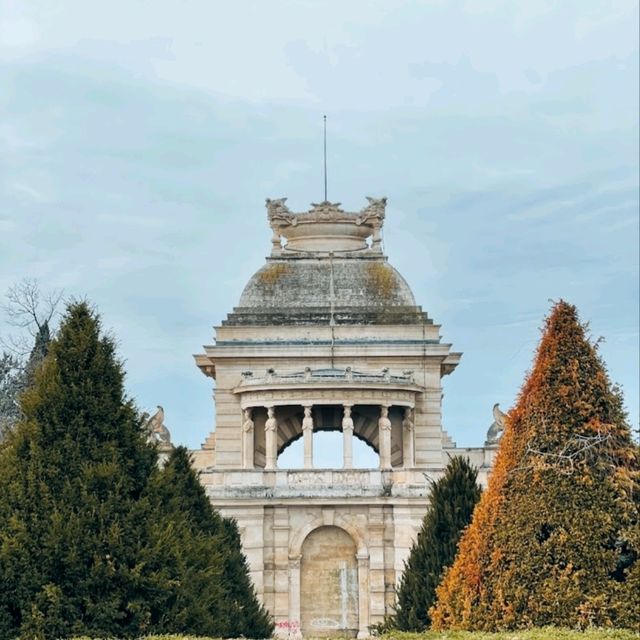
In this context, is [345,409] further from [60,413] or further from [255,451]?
[60,413]

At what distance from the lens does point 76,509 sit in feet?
71.5

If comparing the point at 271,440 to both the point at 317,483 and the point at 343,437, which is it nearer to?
the point at 343,437

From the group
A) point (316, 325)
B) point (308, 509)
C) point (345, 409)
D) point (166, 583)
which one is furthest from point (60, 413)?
point (316, 325)

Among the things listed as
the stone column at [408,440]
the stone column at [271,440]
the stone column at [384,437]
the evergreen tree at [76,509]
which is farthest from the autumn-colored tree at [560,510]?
the stone column at [408,440]

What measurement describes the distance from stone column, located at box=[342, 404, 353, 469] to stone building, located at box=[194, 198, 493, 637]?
0.23ft

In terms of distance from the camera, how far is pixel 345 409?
5375 cm

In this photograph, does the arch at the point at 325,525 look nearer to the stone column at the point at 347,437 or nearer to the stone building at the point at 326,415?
the stone building at the point at 326,415

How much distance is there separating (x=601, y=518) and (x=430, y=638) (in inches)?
128

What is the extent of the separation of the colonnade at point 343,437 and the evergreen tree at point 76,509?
2777cm

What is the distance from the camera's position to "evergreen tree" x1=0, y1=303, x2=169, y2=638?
69.9 feet

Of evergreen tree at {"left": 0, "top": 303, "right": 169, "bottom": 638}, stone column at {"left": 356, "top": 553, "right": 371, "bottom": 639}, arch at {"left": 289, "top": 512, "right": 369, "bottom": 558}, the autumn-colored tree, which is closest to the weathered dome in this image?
arch at {"left": 289, "top": 512, "right": 369, "bottom": 558}

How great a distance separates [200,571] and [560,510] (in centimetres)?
571

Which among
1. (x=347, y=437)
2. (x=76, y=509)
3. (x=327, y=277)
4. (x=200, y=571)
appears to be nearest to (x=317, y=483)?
(x=347, y=437)

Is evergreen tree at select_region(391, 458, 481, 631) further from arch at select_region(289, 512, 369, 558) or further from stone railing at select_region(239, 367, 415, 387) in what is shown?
stone railing at select_region(239, 367, 415, 387)
